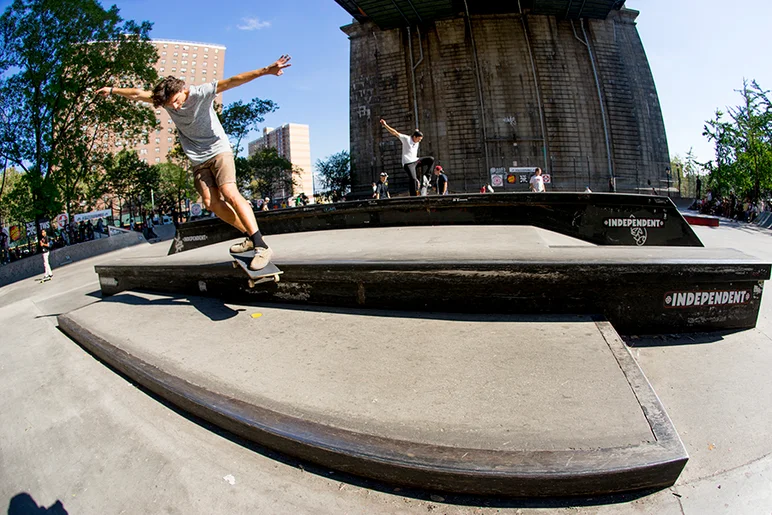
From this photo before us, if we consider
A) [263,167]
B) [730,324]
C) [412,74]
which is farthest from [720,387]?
[263,167]

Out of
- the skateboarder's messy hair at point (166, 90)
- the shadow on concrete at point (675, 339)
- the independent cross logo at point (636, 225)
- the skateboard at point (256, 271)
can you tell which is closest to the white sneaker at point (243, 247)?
the skateboard at point (256, 271)

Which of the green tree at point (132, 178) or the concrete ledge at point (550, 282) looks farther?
the green tree at point (132, 178)

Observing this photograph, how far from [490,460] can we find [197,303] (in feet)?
11.0

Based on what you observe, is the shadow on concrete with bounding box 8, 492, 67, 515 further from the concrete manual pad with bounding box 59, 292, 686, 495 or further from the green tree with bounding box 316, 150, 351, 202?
the green tree with bounding box 316, 150, 351, 202

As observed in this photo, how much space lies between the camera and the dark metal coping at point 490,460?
60.2 inches

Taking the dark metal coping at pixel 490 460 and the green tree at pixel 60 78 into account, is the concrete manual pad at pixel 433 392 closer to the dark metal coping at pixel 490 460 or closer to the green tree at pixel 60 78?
the dark metal coping at pixel 490 460

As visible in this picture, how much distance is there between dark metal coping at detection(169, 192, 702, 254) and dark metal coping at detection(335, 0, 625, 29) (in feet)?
100

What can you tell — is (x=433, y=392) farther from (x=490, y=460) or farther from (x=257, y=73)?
(x=257, y=73)

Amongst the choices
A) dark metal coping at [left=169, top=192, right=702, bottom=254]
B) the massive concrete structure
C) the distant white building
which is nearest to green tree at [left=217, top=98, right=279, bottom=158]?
the massive concrete structure

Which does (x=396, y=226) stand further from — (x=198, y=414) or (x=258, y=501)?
(x=258, y=501)

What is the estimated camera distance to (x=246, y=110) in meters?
34.7

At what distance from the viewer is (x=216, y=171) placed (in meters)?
3.95

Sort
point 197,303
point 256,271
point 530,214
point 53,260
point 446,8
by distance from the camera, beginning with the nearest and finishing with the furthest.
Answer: point 256,271
point 197,303
point 530,214
point 53,260
point 446,8

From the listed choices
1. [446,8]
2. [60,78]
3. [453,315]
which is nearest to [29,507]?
[453,315]
